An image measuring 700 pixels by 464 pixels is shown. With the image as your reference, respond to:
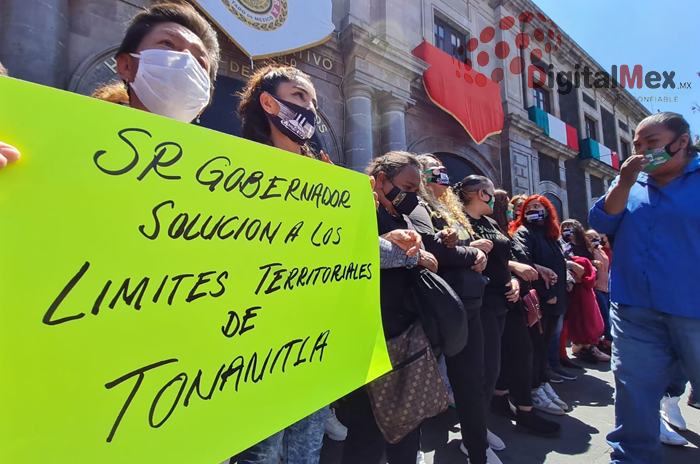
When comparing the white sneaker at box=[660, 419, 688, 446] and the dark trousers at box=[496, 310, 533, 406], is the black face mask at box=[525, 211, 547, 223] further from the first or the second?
the white sneaker at box=[660, 419, 688, 446]

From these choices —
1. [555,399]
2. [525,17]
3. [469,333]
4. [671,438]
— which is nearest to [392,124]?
[555,399]

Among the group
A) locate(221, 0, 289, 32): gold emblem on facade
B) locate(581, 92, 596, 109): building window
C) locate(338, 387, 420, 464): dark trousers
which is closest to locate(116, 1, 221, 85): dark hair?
→ locate(338, 387, 420, 464): dark trousers

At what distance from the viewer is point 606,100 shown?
17031 mm

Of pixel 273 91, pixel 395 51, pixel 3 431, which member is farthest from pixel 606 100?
pixel 3 431

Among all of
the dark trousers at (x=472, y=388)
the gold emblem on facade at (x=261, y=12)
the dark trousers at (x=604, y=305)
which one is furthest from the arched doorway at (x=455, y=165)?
the dark trousers at (x=472, y=388)

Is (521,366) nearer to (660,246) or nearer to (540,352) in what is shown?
(540,352)

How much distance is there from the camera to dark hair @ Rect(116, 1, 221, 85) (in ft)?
3.94

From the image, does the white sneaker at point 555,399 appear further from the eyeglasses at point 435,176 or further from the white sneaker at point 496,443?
the eyeglasses at point 435,176

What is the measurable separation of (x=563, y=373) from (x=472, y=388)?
278 cm

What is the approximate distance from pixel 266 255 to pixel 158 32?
93 centimetres

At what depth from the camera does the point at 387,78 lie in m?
6.90

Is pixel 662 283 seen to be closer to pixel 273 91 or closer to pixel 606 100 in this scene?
pixel 273 91

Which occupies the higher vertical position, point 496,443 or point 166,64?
point 166,64

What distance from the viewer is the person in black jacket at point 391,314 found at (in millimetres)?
1436
